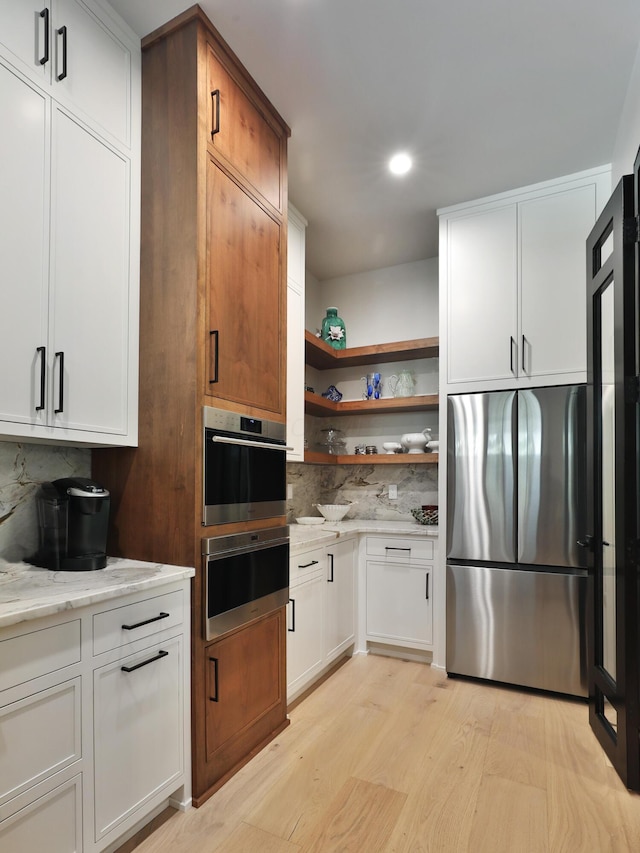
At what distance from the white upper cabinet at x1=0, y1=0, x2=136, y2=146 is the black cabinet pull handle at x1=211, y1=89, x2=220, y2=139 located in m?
0.32

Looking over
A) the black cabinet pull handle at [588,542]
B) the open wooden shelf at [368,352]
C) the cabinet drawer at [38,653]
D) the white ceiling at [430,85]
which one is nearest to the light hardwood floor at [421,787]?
the cabinet drawer at [38,653]

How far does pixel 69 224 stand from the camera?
5.38ft

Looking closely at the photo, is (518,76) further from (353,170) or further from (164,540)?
(164,540)

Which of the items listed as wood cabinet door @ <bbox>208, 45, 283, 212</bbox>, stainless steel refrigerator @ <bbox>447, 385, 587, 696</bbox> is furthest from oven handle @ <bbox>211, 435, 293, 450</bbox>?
stainless steel refrigerator @ <bbox>447, 385, 587, 696</bbox>

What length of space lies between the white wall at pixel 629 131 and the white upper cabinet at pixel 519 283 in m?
0.25

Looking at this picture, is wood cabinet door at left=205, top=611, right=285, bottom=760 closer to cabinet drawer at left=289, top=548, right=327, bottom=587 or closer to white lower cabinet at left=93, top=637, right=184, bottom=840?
white lower cabinet at left=93, top=637, right=184, bottom=840

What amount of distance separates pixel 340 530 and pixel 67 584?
5.99ft

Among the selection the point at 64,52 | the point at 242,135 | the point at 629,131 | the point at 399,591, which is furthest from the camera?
the point at 399,591

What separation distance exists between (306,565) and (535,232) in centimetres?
229

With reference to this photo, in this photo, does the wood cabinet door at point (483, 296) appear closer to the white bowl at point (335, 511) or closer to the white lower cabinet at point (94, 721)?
the white bowl at point (335, 511)

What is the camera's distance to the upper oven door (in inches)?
71.6

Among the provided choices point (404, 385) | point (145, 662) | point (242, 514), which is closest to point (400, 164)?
point (404, 385)

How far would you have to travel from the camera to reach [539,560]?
2.70m

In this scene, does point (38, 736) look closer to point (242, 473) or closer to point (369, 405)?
point (242, 473)
